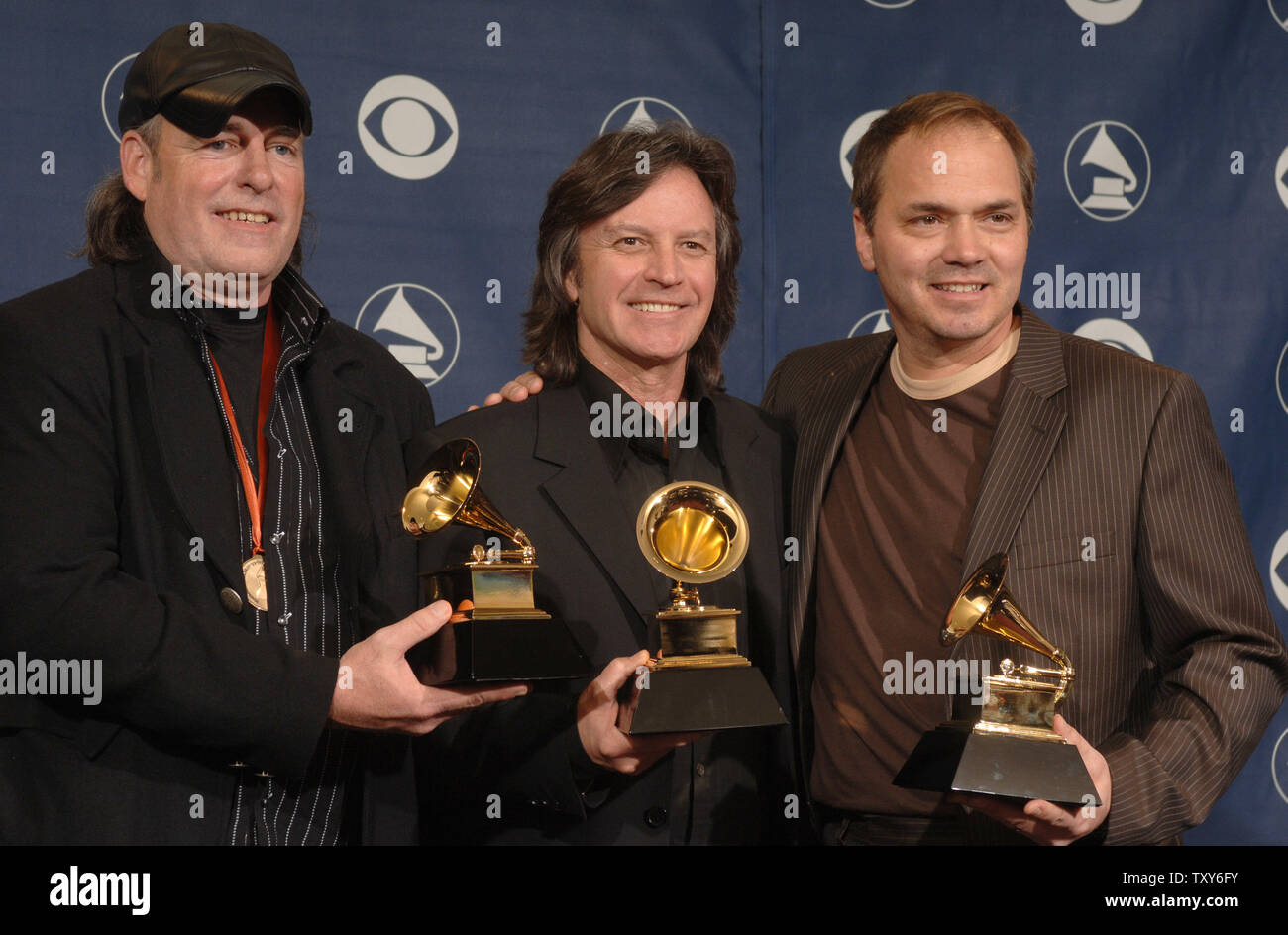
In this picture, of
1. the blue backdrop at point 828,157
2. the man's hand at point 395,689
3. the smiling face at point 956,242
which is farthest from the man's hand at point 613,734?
the blue backdrop at point 828,157

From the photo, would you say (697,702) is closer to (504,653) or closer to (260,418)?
(504,653)

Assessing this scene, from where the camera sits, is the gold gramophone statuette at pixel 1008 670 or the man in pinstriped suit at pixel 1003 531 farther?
the man in pinstriped suit at pixel 1003 531

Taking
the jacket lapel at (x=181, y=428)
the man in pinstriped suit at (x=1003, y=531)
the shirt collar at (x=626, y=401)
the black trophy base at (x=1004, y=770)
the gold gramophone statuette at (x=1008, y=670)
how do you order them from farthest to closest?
the shirt collar at (x=626, y=401) < the man in pinstriped suit at (x=1003, y=531) < the jacket lapel at (x=181, y=428) < the gold gramophone statuette at (x=1008, y=670) < the black trophy base at (x=1004, y=770)

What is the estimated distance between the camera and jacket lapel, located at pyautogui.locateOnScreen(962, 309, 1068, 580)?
2.48 meters

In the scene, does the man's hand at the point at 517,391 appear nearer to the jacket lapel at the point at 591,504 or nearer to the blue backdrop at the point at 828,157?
the jacket lapel at the point at 591,504

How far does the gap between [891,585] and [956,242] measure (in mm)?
744

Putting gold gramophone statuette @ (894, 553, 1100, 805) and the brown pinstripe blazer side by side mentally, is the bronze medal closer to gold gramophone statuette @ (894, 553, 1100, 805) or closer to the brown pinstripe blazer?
gold gramophone statuette @ (894, 553, 1100, 805)

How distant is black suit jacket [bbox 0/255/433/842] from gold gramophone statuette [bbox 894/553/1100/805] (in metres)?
Result: 1.06

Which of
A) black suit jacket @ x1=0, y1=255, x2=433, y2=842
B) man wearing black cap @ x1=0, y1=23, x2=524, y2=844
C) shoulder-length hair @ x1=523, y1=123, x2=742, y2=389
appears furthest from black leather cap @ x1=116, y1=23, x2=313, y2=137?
A: shoulder-length hair @ x1=523, y1=123, x2=742, y2=389

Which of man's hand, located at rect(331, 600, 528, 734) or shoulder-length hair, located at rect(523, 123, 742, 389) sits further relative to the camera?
shoulder-length hair, located at rect(523, 123, 742, 389)

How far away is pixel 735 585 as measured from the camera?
2645 millimetres

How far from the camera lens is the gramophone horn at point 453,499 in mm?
2246

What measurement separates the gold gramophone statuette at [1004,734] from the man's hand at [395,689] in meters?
0.73

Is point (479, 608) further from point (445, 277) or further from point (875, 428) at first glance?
point (445, 277)
